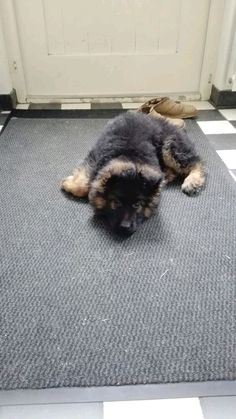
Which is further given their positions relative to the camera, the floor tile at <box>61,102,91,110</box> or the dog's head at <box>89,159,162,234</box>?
the floor tile at <box>61,102,91,110</box>

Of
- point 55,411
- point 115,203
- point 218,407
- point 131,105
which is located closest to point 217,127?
point 131,105

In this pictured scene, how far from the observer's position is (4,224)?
4.11 ft

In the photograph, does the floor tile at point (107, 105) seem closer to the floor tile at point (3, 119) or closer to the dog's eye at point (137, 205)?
the floor tile at point (3, 119)

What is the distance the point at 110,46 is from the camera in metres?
2.29

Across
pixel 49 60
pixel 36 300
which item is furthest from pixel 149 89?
pixel 36 300

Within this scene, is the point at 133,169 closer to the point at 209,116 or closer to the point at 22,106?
the point at 209,116

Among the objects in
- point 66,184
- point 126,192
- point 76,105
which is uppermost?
point 126,192

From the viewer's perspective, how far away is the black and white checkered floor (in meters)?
1.76

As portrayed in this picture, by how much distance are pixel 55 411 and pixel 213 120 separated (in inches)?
75.3

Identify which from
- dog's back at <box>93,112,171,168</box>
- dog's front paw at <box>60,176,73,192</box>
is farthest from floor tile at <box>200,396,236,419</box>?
dog's front paw at <box>60,176,73,192</box>

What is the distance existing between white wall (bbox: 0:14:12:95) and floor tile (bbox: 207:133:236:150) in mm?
1393

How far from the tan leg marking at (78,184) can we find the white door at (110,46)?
4.05 feet

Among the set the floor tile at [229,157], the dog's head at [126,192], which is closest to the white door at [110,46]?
the floor tile at [229,157]

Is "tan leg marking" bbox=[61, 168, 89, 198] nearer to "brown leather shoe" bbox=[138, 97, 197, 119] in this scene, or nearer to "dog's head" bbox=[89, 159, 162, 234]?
"dog's head" bbox=[89, 159, 162, 234]
